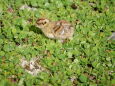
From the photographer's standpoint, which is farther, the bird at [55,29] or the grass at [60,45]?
the bird at [55,29]

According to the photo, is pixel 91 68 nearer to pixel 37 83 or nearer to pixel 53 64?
pixel 53 64

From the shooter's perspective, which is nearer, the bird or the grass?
the grass

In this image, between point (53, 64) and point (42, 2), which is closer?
point (53, 64)

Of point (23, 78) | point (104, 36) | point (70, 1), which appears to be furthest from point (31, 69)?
point (70, 1)
